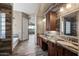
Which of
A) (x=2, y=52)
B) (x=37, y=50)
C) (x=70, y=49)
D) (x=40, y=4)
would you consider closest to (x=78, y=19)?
(x=70, y=49)

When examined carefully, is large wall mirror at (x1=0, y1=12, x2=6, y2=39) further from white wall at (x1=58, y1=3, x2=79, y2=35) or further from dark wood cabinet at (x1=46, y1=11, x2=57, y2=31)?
white wall at (x1=58, y1=3, x2=79, y2=35)

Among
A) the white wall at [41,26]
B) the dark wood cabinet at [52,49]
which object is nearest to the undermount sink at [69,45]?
the dark wood cabinet at [52,49]

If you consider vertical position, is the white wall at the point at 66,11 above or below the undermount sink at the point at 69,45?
above

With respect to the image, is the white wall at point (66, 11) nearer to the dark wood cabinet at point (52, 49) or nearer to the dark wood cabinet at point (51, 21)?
the dark wood cabinet at point (51, 21)

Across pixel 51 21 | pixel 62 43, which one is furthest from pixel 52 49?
pixel 51 21

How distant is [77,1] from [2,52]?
149 centimetres

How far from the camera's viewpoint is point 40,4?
6.55ft

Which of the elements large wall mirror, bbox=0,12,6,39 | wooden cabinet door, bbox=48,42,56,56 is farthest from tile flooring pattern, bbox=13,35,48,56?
large wall mirror, bbox=0,12,6,39

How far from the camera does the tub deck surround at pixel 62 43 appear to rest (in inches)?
73.2

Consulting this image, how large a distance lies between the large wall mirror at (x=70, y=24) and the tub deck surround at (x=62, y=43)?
149 millimetres

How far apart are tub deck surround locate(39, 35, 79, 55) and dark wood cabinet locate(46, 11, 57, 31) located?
16 cm

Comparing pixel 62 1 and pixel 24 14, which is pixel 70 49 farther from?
pixel 24 14

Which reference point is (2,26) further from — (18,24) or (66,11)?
(66,11)

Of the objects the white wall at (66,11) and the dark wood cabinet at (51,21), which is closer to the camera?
the white wall at (66,11)
